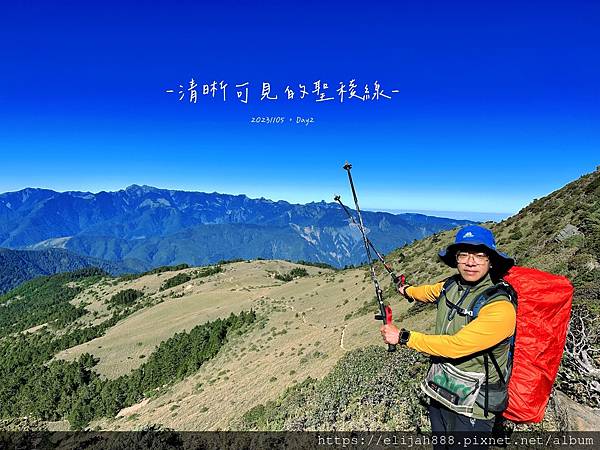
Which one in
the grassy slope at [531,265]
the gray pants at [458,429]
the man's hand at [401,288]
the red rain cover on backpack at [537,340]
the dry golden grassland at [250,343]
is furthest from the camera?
the dry golden grassland at [250,343]

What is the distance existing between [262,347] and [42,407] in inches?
1187

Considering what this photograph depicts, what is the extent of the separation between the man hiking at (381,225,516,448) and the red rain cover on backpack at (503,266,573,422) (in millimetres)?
317

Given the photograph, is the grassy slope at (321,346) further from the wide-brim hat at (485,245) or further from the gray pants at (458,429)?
the wide-brim hat at (485,245)

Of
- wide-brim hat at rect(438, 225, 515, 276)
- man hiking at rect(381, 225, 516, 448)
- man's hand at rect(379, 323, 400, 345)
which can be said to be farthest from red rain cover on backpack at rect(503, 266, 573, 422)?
man's hand at rect(379, 323, 400, 345)

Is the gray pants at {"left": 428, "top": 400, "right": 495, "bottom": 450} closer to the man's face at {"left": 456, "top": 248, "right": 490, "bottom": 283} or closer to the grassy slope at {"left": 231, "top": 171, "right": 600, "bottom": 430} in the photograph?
the man's face at {"left": 456, "top": 248, "right": 490, "bottom": 283}

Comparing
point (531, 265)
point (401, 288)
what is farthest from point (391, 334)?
point (531, 265)

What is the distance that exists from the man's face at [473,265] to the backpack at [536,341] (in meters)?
0.38

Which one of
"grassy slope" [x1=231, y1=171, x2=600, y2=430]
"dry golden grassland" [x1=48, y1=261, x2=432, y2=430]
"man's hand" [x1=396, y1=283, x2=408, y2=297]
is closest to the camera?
"man's hand" [x1=396, y1=283, x2=408, y2=297]

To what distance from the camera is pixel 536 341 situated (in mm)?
5277

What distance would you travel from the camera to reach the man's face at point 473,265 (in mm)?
5223

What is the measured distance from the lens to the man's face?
206 inches

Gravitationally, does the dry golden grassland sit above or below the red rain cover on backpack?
below

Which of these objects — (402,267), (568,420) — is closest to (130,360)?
(402,267)

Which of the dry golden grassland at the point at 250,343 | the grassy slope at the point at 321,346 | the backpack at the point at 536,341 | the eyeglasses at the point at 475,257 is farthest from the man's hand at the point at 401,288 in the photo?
the dry golden grassland at the point at 250,343
